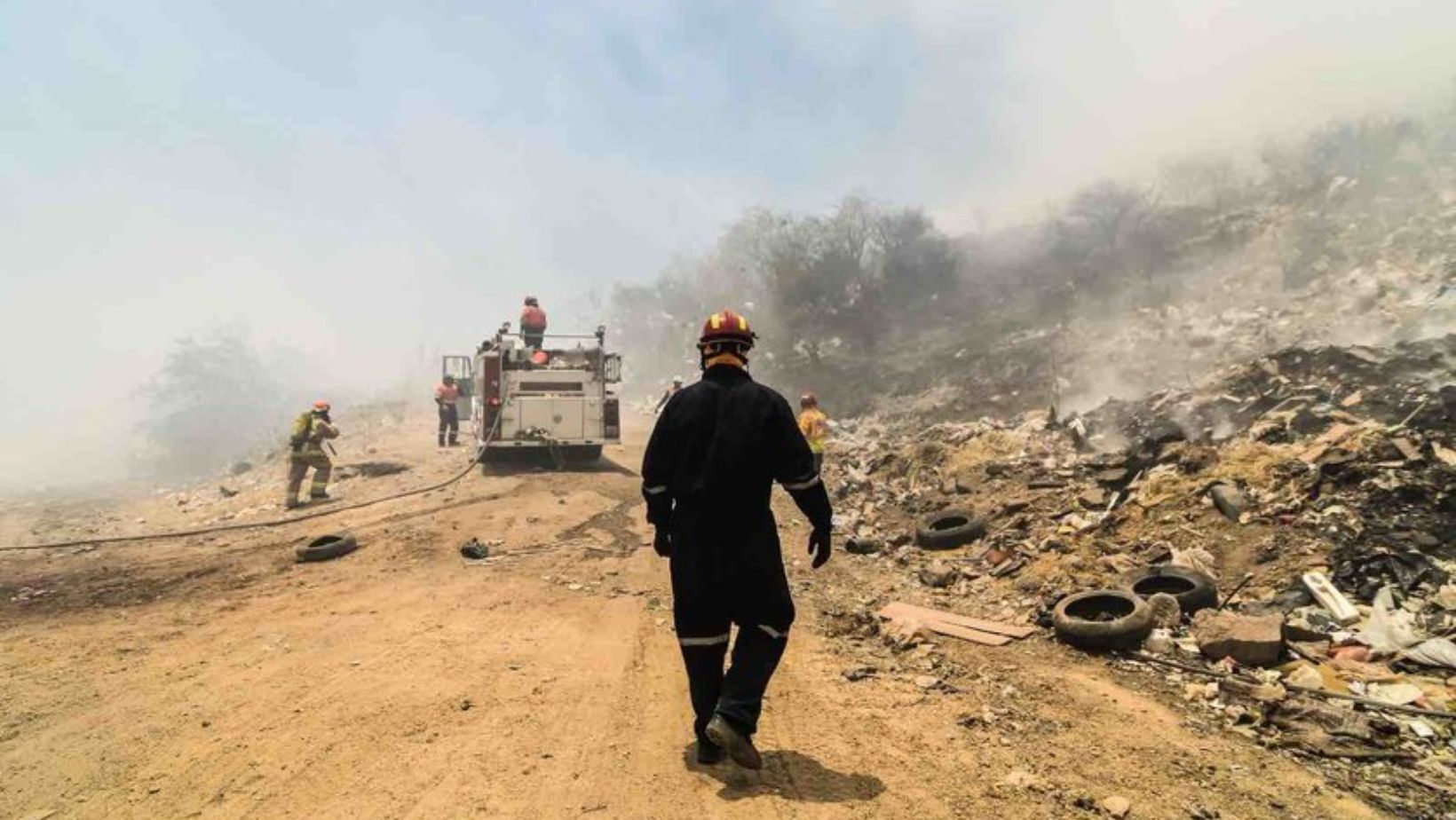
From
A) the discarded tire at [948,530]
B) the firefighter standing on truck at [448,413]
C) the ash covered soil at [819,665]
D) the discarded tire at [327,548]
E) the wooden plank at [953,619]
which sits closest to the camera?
the ash covered soil at [819,665]

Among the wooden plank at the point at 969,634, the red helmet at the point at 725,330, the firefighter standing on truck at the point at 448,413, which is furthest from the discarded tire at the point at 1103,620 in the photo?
the firefighter standing on truck at the point at 448,413

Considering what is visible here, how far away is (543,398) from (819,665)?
377 inches

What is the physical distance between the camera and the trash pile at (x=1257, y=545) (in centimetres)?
416

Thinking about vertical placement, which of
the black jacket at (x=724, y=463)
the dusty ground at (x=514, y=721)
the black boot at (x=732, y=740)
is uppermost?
the black jacket at (x=724, y=463)

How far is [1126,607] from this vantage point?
217 inches

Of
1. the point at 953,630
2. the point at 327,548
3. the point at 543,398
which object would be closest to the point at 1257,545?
the point at 953,630

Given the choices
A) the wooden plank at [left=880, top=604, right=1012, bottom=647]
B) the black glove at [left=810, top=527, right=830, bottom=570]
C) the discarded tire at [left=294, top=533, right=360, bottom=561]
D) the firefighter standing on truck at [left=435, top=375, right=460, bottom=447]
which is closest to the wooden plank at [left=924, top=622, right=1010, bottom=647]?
the wooden plank at [left=880, top=604, right=1012, bottom=647]

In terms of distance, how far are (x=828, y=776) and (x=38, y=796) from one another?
318cm

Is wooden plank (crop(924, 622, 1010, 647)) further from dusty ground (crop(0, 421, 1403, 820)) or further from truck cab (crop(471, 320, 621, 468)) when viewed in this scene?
truck cab (crop(471, 320, 621, 468))

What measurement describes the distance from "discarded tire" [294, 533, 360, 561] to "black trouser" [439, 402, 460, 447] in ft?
34.0

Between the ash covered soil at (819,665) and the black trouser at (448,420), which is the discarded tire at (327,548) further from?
the black trouser at (448,420)

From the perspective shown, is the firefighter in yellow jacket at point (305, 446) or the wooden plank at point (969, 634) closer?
the wooden plank at point (969, 634)

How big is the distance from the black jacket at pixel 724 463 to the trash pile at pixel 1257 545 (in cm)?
276

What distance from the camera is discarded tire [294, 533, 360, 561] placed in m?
8.20
